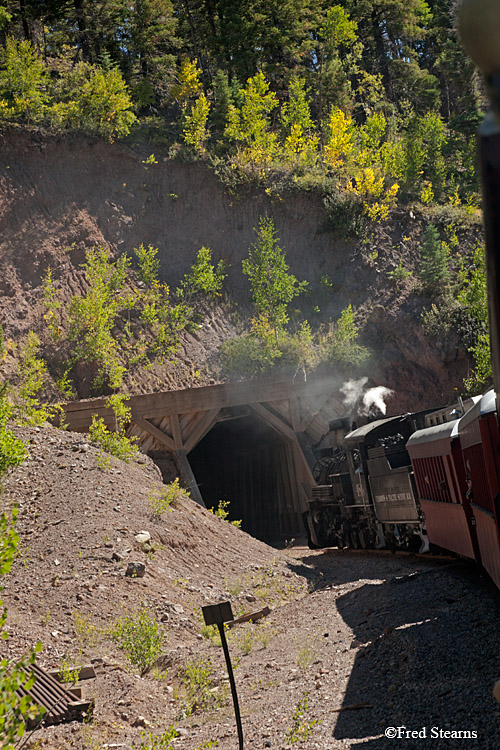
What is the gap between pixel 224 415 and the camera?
2745 centimetres

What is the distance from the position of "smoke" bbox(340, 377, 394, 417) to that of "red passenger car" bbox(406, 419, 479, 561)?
14.7 m

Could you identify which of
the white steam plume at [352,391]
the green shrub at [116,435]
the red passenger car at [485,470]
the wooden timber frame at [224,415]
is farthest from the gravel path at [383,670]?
the white steam plume at [352,391]

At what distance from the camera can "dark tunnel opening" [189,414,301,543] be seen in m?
30.6

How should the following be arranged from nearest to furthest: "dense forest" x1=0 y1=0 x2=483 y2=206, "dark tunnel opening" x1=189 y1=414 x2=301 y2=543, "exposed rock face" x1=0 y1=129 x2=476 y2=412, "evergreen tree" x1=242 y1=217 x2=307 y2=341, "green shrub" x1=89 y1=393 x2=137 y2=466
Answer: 1. "green shrub" x1=89 y1=393 x2=137 y2=466
2. "dark tunnel opening" x1=189 y1=414 x2=301 y2=543
3. "exposed rock face" x1=0 y1=129 x2=476 y2=412
4. "evergreen tree" x1=242 y1=217 x2=307 y2=341
5. "dense forest" x1=0 y1=0 x2=483 y2=206

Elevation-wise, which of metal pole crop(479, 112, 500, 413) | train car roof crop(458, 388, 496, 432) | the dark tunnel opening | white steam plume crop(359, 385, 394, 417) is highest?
metal pole crop(479, 112, 500, 413)

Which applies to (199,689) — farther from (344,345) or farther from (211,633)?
(344,345)

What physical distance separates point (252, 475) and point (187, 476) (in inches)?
383

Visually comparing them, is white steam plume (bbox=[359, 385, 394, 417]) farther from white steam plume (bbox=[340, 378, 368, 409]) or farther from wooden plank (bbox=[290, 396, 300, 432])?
wooden plank (bbox=[290, 396, 300, 432])

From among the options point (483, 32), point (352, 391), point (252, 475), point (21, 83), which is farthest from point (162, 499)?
point (21, 83)

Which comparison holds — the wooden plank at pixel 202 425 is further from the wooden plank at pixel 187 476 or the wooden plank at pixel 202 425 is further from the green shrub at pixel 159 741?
the green shrub at pixel 159 741

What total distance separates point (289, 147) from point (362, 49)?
54.2 feet

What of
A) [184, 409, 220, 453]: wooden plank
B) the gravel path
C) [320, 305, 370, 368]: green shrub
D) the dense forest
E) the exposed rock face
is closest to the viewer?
the gravel path

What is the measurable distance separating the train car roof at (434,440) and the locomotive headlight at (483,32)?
8.88 meters

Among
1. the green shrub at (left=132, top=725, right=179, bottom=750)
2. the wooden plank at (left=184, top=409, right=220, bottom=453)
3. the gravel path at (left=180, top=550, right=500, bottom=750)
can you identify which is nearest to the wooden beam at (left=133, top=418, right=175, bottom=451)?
the wooden plank at (left=184, top=409, right=220, bottom=453)
